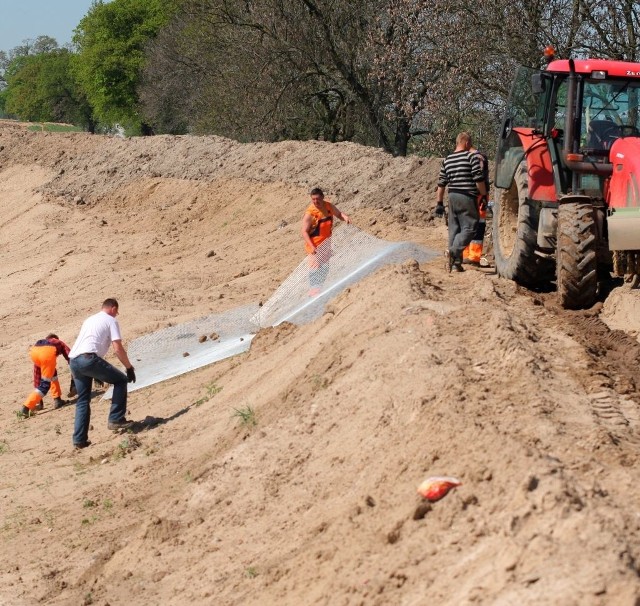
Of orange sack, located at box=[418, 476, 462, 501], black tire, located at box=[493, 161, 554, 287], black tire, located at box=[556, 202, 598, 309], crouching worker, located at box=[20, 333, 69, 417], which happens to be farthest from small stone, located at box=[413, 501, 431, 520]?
crouching worker, located at box=[20, 333, 69, 417]

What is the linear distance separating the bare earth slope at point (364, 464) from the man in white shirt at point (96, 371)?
8.8 inches

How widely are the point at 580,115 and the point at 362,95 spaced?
843 inches

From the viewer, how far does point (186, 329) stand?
1469cm

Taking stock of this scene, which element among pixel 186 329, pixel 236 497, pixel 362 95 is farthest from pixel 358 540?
pixel 362 95

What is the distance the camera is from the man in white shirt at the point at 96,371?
37.1 feet

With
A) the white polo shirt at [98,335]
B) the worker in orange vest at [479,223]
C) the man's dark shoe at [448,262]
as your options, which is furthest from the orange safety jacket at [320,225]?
the white polo shirt at [98,335]

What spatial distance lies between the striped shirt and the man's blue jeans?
4.18 meters

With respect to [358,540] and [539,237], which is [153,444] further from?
[358,540]

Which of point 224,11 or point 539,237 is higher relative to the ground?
point 224,11

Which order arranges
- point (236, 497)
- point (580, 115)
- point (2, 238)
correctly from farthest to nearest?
point (2, 238) < point (580, 115) < point (236, 497)

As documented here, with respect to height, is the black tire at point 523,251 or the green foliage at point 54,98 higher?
the green foliage at point 54,98

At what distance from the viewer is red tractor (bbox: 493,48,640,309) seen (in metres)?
9.69

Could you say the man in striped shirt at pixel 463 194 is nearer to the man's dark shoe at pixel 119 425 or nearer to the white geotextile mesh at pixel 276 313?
the white geotextile mesh at pixel 276 313

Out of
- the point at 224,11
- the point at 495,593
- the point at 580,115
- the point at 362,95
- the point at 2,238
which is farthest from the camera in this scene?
the point at 224,11
